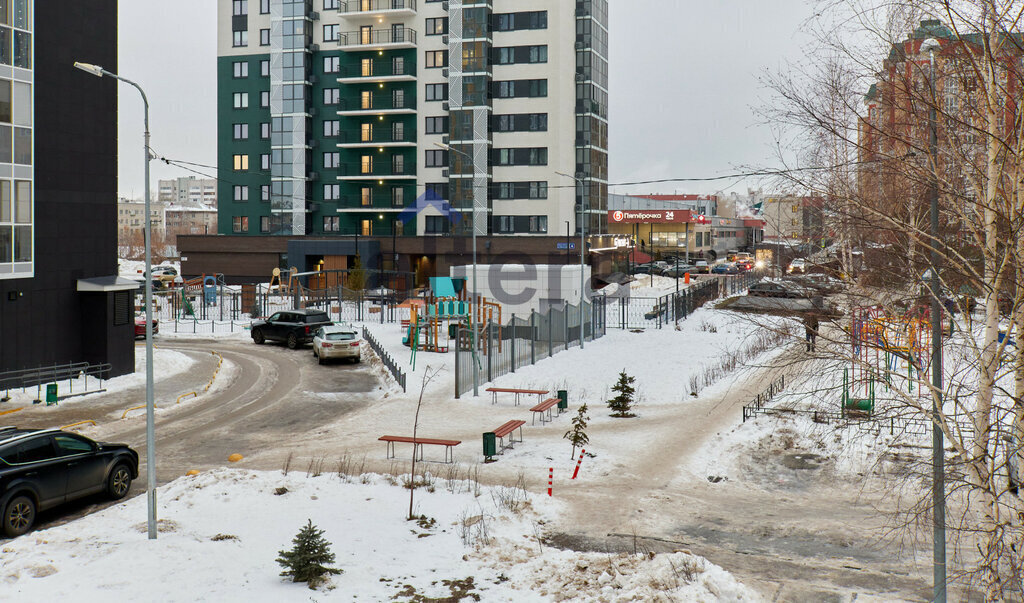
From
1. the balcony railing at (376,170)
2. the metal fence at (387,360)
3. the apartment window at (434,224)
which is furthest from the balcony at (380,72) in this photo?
the metal fence at (387,360)

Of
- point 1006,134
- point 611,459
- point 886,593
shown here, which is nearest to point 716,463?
point 611,459

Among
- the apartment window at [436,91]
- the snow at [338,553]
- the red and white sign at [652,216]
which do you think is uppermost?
the apartment window at [436,91]

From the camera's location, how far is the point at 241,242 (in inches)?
2876

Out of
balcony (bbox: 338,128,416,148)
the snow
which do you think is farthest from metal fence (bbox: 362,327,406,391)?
balcony (bbox: 338,128,416,148)

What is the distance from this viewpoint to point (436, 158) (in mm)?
70250

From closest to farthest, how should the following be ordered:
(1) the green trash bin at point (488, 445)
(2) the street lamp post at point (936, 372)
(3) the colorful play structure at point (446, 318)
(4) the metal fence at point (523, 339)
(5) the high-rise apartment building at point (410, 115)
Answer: (2) the street lamp post at point (936, 372) < (1) the green trash bin at point (488, 445) < (4) the metal fence at point (523, 339) < (3) the colorful play structure at point (446, 318) < (5) the high-rise apartment building at point (410, 115)

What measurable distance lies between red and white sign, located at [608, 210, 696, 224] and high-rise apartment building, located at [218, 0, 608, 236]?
2028 cm

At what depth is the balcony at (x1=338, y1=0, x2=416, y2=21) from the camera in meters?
69.5

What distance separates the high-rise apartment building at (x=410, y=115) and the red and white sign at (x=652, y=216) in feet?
66.5

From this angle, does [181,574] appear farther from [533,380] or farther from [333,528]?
[533,380]

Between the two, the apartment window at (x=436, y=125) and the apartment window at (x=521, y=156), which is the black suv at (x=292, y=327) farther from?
the apartment window at (x=436, y=125)

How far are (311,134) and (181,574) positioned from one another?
6616cm

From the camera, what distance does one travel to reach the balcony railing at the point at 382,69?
70.2 m

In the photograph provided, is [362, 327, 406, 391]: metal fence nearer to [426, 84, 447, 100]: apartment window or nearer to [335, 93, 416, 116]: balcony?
[335, 93, 416, 116]: balcony
